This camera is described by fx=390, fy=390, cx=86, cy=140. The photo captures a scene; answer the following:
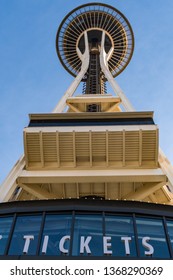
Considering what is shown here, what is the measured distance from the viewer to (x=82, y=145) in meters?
31.4

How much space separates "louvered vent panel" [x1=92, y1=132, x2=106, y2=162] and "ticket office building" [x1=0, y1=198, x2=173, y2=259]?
13930 millimetres

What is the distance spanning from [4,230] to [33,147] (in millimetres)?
15897

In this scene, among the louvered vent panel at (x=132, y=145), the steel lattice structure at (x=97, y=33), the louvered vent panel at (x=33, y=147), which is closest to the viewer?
the louvered vent panel at (x=132, y=145)

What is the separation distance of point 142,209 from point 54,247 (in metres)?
4.49

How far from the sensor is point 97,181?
3114cm

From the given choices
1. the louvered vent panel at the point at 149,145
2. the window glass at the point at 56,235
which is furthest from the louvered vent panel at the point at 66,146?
the window glass at the point at 56,235

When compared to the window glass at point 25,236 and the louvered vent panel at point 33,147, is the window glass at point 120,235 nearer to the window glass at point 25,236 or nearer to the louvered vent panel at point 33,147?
the window glass at point 25,236

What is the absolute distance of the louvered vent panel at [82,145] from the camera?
3116 centimetres

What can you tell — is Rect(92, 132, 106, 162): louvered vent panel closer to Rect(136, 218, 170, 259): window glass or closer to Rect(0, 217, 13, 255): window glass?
Rect(136, 218, 170, 259): window glass

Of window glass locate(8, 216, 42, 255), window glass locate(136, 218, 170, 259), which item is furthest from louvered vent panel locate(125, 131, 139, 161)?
window glass locate(8, 216, 42, 255)

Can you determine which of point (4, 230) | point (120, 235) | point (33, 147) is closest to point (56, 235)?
point (4, 230)

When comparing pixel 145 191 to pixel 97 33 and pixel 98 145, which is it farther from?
pixel 97 33

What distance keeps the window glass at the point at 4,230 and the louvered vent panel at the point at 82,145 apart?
15.0 meters

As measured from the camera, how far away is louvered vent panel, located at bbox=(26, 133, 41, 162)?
103 ft
